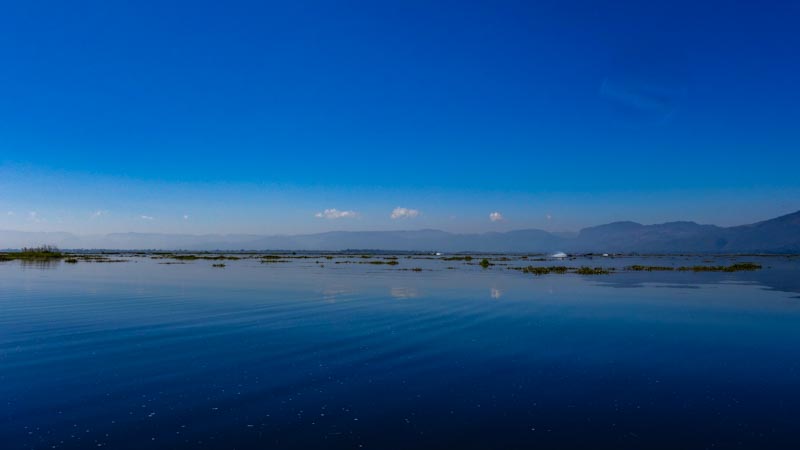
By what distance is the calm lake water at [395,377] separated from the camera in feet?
34.1

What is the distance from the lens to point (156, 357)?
661 inches

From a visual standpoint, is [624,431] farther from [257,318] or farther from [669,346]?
[257,318]

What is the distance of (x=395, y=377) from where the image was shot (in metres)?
14.7

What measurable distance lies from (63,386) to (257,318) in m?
12.6

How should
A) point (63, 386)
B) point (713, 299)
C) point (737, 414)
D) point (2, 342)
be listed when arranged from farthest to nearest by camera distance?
point (713, 299) < point (2, 342) < point (63, 386) < point (737, 414)

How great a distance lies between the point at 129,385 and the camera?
13477 mm

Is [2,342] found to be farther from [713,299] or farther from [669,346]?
[713,299]

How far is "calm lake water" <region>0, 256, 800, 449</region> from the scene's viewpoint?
10.4m

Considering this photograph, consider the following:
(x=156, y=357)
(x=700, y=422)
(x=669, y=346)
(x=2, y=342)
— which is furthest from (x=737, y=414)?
(x=2, y=342)

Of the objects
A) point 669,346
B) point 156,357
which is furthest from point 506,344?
point 156,357

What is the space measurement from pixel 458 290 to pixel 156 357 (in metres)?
28.6

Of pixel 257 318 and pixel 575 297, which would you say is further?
pixel 575 297

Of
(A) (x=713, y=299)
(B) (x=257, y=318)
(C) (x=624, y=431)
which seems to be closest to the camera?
(C) (x=624, y=431)

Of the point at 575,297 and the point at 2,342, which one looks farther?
the point at 575,297
